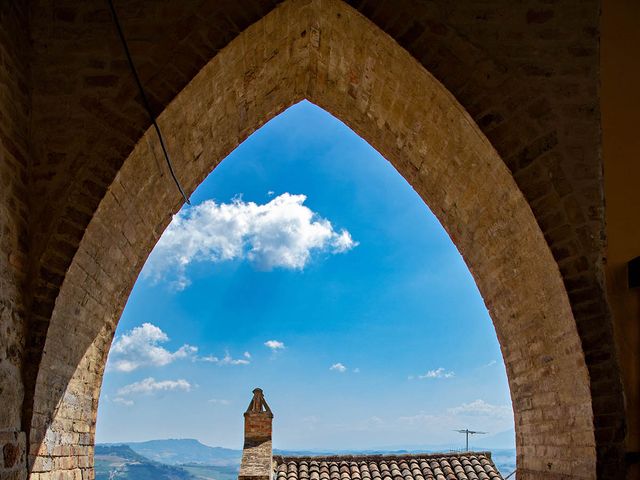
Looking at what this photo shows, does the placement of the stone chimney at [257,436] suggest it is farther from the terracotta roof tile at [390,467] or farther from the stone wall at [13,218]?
the stone wall at [13,218]

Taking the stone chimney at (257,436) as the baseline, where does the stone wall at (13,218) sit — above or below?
above

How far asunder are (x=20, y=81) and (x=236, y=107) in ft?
5.48

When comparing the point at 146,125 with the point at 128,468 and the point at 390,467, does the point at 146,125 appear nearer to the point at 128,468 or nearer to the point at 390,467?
the point at 390,467

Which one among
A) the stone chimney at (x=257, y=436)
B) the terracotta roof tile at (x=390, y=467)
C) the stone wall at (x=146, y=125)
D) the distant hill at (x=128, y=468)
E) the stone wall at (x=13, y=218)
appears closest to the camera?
the stone wall at (x=13, y=218)

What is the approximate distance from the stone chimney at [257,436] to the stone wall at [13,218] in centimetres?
699

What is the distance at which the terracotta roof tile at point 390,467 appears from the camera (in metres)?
10.5

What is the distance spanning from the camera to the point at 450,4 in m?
4.26

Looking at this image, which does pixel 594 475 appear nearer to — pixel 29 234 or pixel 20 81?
pixel 29 234

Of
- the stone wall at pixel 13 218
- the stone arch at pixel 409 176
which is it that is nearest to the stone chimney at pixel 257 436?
the stone arch at pixel 409 176

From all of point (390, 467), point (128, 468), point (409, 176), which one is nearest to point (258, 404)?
point (390, 467)

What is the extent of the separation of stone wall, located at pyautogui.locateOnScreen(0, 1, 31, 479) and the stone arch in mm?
182

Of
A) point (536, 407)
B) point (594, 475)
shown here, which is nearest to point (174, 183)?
point (536, 407)

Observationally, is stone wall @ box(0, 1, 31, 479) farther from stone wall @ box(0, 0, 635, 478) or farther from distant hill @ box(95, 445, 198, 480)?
distant hill @ box(95, 445, 198, 480)

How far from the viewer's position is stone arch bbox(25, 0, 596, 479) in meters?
3.82
